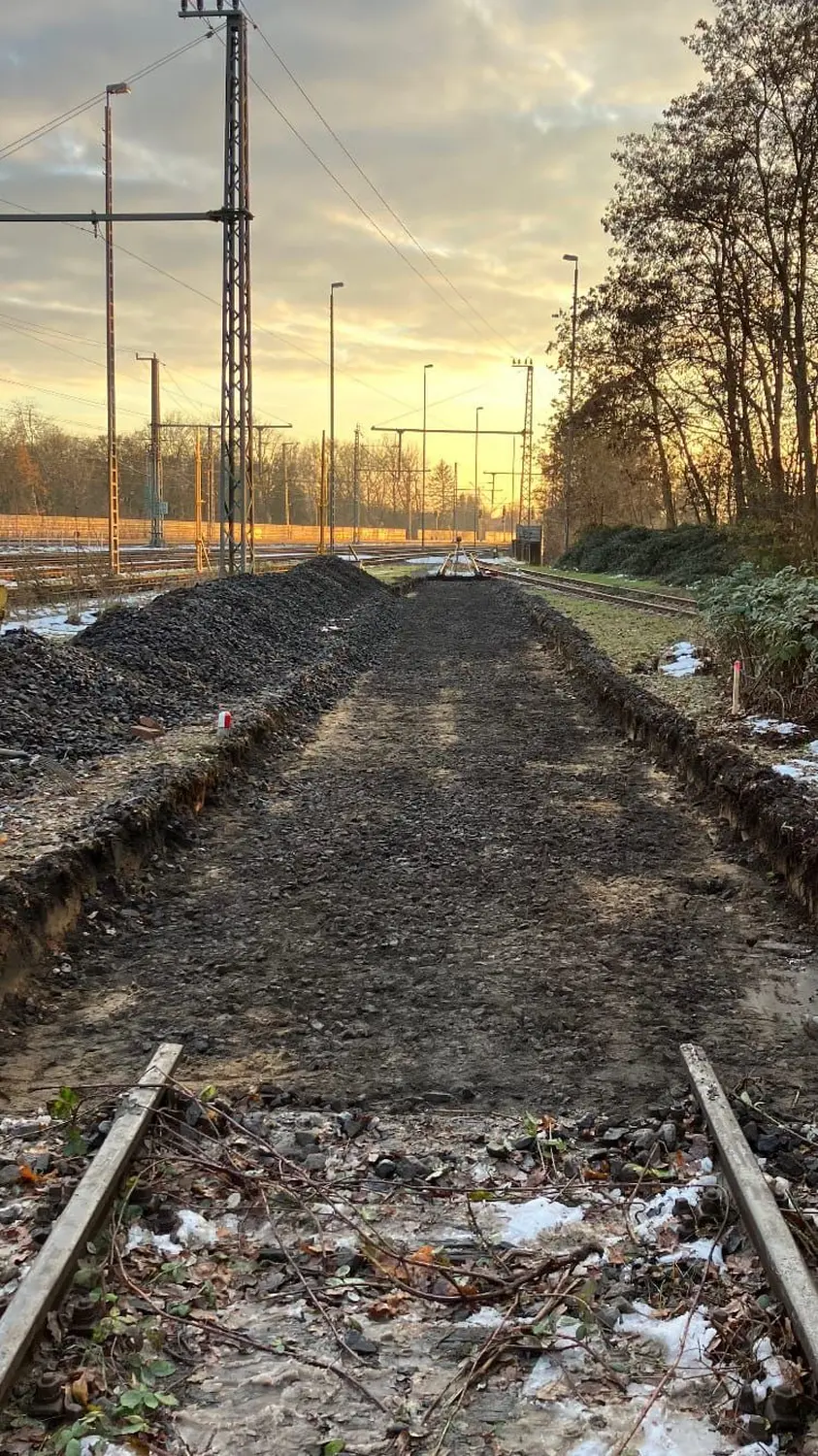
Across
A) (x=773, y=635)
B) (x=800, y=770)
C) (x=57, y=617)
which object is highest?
(x=773, y=635)

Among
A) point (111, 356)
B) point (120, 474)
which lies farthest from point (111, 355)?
point (120, 474)

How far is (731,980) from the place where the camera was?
4930 mm

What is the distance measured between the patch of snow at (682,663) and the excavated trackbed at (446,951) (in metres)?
5.23

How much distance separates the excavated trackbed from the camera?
4.12 metres

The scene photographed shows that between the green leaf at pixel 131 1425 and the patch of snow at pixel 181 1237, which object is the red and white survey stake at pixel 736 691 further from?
the green leaf at pixel 131 1425

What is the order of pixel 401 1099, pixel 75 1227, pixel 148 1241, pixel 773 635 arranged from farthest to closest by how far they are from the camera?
pixel 773 635 < pixel 401 1099 < pixel 148 1241 < pixel 75 1227

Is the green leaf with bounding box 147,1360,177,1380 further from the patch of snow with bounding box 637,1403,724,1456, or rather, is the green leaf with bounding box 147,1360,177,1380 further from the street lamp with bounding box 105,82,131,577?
the street lamp with bounding box 105,82,131,577

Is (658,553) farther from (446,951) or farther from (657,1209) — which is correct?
(657,1209)

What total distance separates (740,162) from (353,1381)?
31.6m

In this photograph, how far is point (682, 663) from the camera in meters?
14.7

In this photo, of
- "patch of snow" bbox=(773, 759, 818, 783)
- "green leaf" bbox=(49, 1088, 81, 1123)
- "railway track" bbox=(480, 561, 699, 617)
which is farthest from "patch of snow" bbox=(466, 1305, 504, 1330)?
"railway track" bbox=(480, 561, 699, 617)

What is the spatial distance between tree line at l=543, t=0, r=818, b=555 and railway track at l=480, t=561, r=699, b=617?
2541 millimetres

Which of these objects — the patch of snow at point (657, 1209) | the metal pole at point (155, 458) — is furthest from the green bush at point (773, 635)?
the metal pole at point (155, 458)

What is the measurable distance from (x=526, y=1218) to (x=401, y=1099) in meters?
0.88
